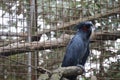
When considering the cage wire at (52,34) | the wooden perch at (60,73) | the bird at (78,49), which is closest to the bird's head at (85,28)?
the bird at (78,49)

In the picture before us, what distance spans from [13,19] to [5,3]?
22 cm

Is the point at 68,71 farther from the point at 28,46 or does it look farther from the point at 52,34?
the point at 52,34

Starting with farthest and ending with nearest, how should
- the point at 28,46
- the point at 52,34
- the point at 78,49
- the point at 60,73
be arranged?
the point at 52,34, the point at 28,46, the point at 78,49, the point at 60,73

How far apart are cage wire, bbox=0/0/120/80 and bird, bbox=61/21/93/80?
0.15 m

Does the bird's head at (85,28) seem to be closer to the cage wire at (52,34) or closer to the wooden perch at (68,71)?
the cage wire at (52,34)

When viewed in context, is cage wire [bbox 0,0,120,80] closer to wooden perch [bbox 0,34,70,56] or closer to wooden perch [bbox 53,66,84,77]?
wooden perch [bbox 0,34,70,56]

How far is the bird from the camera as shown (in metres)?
3.28

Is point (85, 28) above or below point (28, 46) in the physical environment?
above

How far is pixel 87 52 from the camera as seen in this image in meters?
3.35

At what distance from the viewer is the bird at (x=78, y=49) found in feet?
10.8

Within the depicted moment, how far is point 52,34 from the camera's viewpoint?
361 centimetres

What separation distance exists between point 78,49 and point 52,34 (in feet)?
1.36

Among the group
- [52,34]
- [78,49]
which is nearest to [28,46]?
[52,34]

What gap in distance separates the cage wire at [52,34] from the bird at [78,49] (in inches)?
6.0
